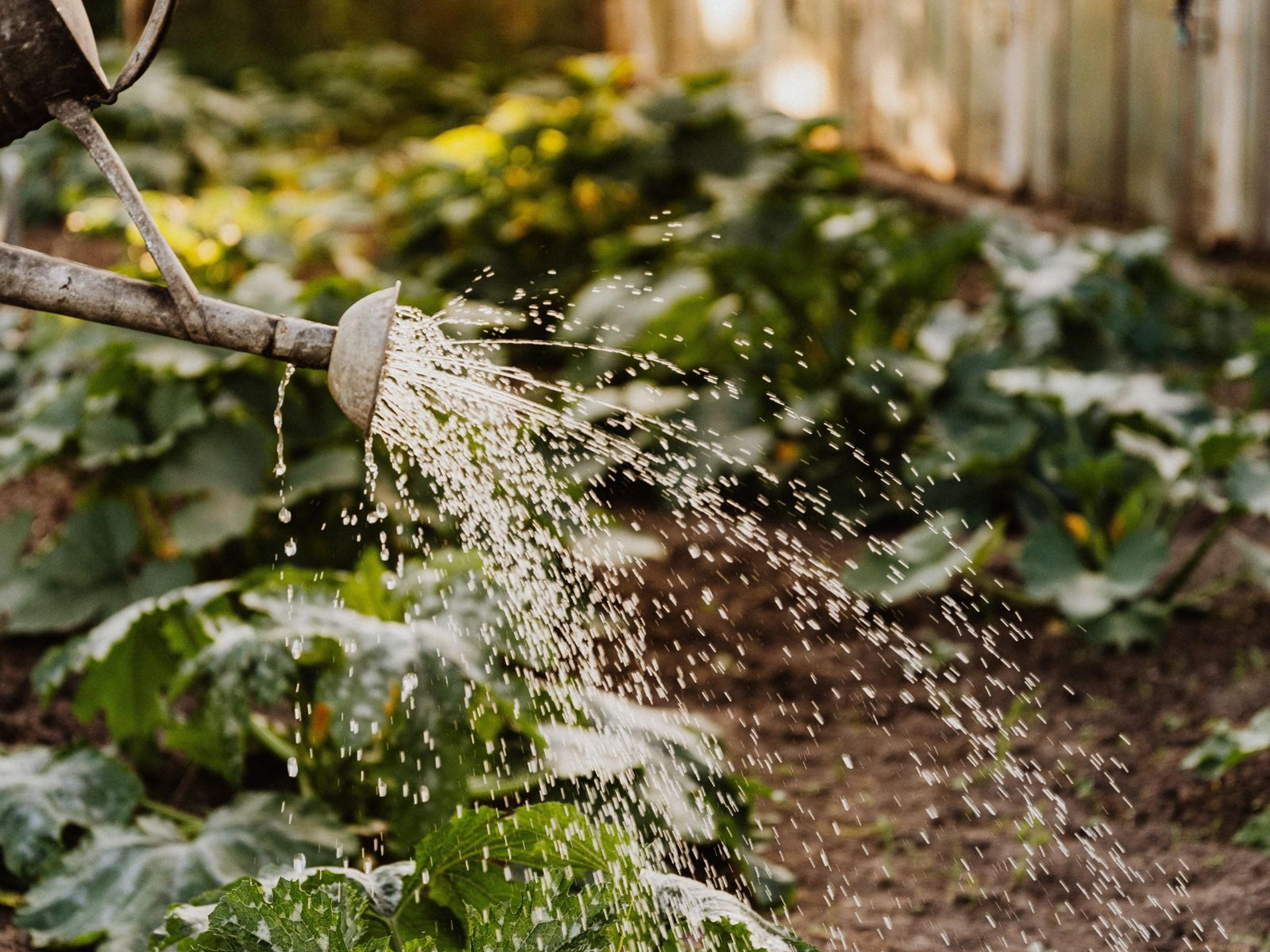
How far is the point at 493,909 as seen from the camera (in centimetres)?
152

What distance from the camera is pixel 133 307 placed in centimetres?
155

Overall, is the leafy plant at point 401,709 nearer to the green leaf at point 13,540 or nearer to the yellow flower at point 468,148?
the green leaf at point 13,540

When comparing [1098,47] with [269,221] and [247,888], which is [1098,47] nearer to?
[269,221]

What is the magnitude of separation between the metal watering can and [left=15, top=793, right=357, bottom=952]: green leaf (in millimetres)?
664

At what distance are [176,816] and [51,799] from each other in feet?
0.60

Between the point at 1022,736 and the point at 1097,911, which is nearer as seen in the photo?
the point at 1097,911

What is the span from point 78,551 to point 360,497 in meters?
0.58

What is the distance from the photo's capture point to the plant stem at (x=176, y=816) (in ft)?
7.05

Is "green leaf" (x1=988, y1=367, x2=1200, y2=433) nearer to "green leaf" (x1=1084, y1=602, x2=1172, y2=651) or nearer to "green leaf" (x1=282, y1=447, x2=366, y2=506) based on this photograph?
"green leaf" (x1=1084, y1=602, x2=1172, y2=651)

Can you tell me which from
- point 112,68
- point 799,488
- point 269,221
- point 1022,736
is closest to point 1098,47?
point 799,488

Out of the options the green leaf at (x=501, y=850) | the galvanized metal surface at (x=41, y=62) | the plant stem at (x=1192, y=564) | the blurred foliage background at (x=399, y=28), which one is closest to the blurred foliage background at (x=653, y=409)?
the plant stem at (x=1192, y=564)

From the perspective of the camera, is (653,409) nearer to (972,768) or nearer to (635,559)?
(635,559)

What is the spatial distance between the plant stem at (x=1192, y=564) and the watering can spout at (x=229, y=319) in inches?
82.0

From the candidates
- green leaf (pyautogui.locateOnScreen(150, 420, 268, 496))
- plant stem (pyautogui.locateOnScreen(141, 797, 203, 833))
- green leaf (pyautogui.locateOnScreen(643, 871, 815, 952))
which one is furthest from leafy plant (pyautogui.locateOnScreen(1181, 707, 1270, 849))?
green leaf (pyautogui.locateOnScreen(150, 420, 268, 496))
